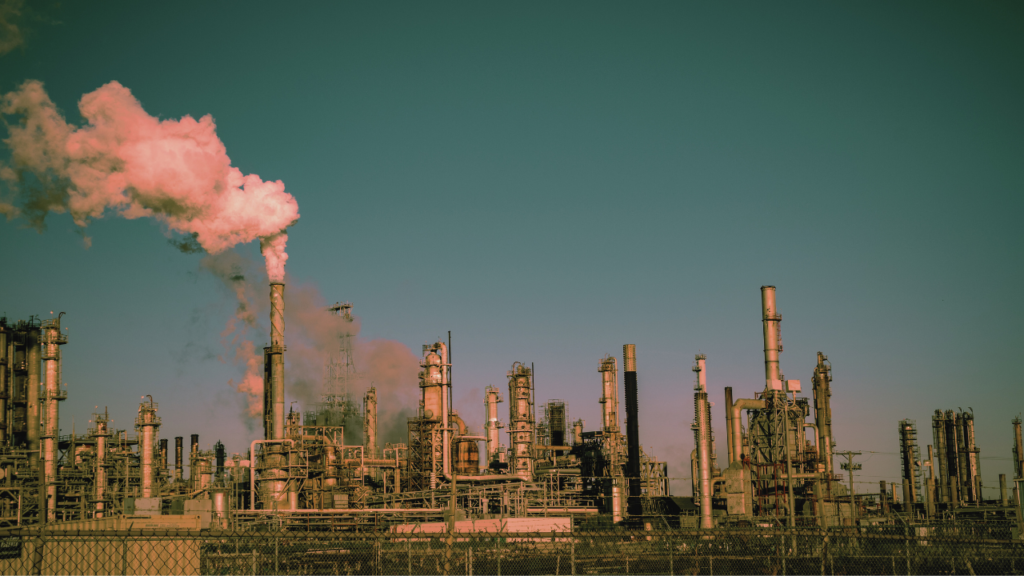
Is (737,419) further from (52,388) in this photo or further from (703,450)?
(52,388)

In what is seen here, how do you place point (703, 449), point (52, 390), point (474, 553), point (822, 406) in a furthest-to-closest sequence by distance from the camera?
point (822, 406), point (52, 390), point (703, 449), point (474, 553)

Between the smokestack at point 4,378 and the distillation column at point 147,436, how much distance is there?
25.5 feet

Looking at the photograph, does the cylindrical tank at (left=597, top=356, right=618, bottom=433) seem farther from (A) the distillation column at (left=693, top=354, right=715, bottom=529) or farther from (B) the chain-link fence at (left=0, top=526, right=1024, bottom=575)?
(B) the chain-link fence at (left=0, top=526, right=1024, bottom=575)

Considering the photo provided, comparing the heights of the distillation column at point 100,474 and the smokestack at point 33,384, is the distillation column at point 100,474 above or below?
below

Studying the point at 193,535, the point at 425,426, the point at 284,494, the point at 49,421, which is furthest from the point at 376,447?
the point at 193,535

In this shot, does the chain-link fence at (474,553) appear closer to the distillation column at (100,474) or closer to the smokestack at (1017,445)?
the distillation column at (100,474)

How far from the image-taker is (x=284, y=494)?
48906mm

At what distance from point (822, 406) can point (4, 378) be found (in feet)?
178

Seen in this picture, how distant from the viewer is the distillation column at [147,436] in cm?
5403

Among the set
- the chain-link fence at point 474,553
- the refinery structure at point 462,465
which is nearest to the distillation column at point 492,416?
the refinery structure at point 462,465

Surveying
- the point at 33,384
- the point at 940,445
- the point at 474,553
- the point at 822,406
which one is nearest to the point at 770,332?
the point at 822,406

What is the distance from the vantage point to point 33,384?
2101 inches

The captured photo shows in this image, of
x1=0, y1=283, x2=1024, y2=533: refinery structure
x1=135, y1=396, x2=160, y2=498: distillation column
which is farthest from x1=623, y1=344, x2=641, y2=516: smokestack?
x1=135, y1=396, x2=160, y2=498: distillation column

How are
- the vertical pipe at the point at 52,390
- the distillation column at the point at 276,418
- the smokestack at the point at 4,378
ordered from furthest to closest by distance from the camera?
the smokestack at the point at 4,378, the vertical pipe at the point at 52,390, the distillation column at the point at 276,418
